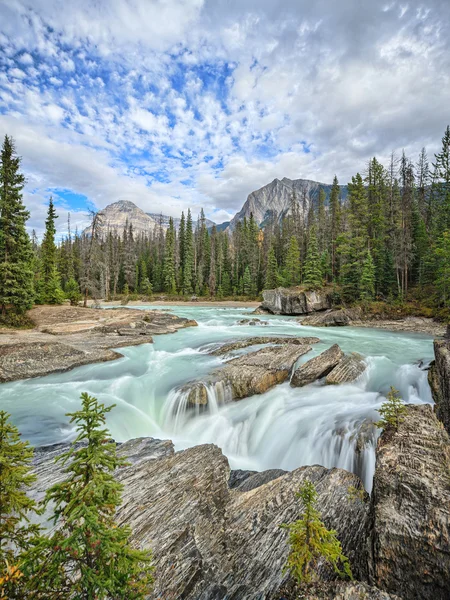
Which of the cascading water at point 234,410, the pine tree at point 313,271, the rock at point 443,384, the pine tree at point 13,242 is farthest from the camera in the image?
the pine tree at point 313,271

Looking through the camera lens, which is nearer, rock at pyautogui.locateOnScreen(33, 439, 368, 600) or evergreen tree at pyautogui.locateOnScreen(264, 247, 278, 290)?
rock at pyautogui.locateOnScreen(33, 439, 368, 600)

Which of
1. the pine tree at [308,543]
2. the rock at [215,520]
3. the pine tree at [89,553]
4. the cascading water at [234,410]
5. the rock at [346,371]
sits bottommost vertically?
the cascading water at [234,410]

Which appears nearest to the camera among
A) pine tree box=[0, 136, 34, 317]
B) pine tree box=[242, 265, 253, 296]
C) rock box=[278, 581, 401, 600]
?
rock box=[278, 581, 401, 600]

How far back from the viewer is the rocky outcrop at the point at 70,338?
12.9 metres

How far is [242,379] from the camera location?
10672mm

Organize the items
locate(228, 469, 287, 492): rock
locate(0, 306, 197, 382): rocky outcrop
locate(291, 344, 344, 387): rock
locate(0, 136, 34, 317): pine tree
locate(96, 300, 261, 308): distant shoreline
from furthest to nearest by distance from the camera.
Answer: locate(96, 300, 261, 308): distant shoreline
locate(0, 136, 34, 317): pine tree
locate(0, 306, 197, 382): rocky outcrop
locate(291, 344, 344, 387): rock
locate(228, 469, 287, 492): rock

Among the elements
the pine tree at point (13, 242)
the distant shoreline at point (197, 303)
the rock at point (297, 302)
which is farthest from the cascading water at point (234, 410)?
the distant shoreline at point (197, 303)

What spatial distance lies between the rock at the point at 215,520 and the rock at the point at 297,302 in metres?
31.4

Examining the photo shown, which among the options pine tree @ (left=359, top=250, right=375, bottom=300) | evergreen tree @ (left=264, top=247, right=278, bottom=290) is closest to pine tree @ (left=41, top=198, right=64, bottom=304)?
pine tree @ (left=359, top=250, right=375, bottom=300)

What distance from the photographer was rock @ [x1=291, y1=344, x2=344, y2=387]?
1108 centimetres

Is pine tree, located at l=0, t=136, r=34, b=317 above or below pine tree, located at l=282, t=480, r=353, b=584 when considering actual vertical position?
above

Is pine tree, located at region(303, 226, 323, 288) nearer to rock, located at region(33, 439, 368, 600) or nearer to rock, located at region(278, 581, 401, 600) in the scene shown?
rock, located at region(33, 439, 368, 600)

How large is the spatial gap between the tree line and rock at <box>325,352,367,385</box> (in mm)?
17569

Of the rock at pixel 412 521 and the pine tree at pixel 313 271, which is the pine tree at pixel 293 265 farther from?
the rock at pixel 412 521
